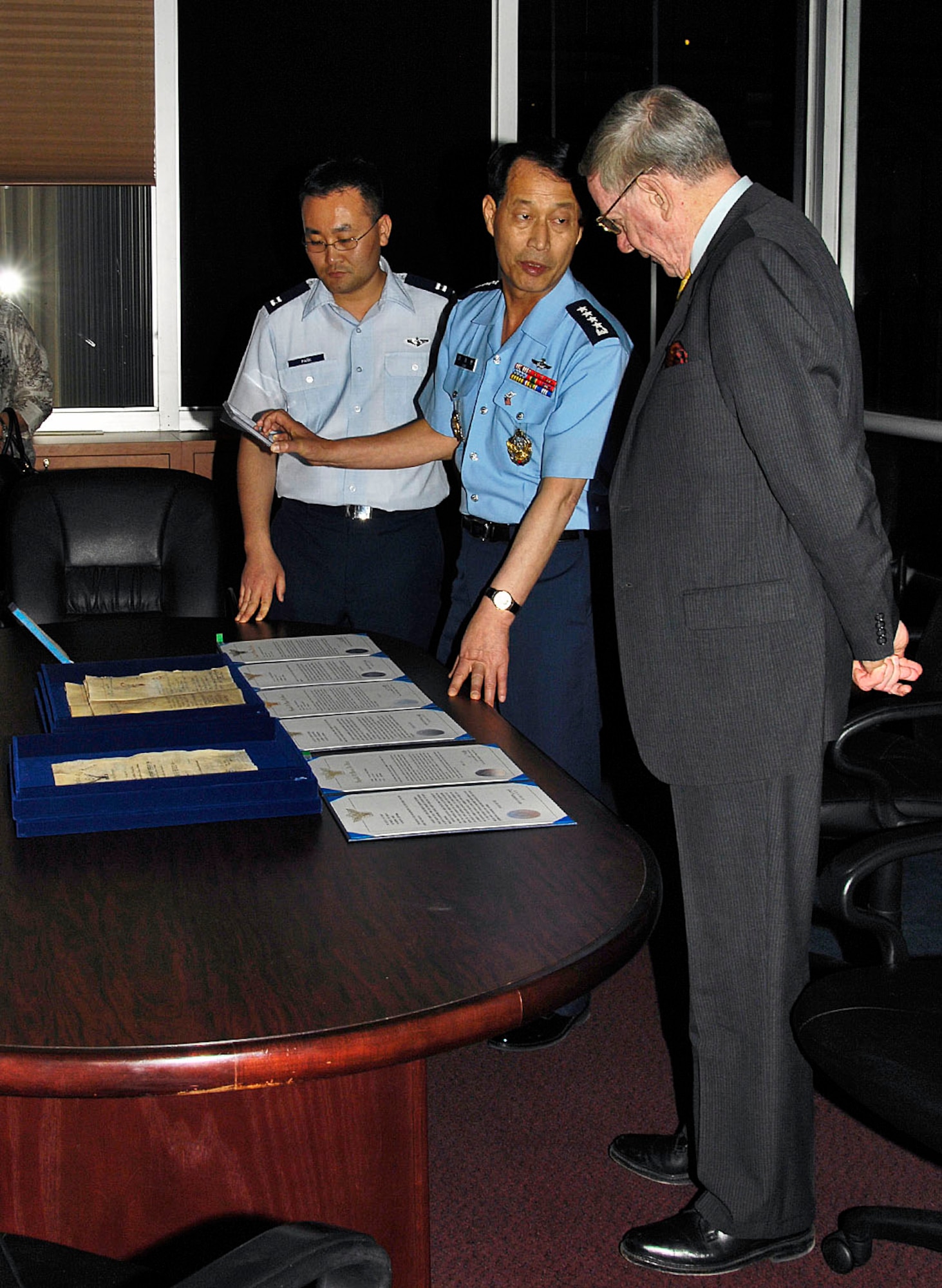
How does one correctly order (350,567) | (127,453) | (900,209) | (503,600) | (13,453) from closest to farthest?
(503,600) → (350,567) → (13,453) → (900,209) → (127,453)

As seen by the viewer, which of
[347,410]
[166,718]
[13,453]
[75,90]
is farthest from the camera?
[75,90]

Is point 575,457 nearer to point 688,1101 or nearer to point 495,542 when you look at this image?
point 495,542

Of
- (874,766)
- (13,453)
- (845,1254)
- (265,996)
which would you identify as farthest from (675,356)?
(13,453)

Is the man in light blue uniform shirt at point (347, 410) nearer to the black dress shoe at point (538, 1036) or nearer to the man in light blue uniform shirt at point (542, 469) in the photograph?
the man in light blue uniform shirt at point (542, 469)

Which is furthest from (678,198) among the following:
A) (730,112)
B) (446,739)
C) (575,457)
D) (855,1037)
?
(730,112)

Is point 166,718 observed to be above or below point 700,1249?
above

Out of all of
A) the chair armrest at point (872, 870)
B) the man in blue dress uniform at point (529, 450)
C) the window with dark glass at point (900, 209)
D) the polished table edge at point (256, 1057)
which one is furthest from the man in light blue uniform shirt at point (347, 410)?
the polished table edge at point (256, 1057)

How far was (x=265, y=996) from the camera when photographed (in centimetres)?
122

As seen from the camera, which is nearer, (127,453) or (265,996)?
(265,996)

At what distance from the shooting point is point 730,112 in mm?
4902

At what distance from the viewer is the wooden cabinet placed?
14.9 ft

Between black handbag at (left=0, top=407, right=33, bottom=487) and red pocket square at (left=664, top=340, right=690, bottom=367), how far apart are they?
100 inches

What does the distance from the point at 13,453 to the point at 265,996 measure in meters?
3.09

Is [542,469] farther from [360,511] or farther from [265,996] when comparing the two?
[265,996]
